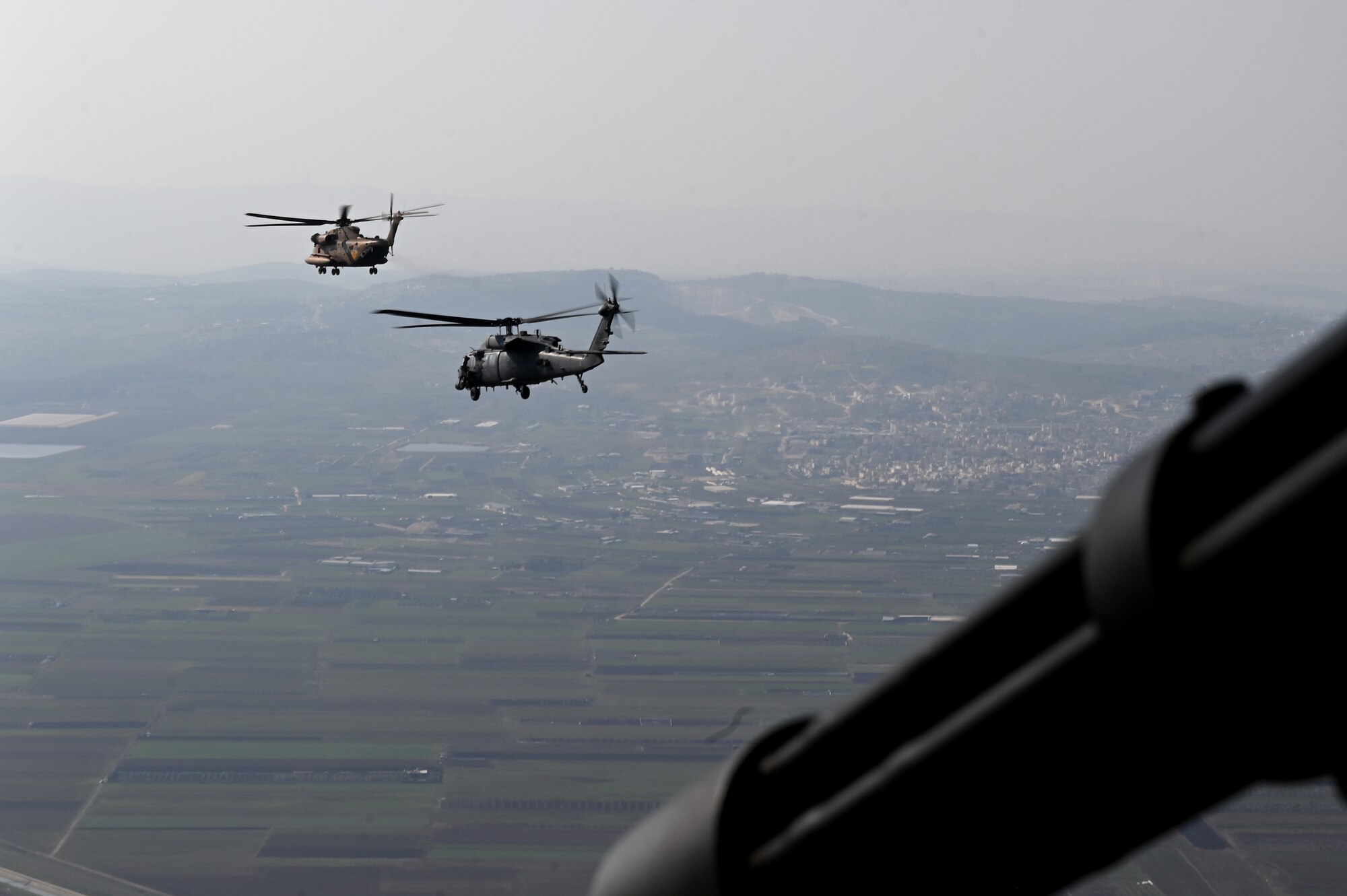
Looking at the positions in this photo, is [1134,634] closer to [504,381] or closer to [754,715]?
[504,381]

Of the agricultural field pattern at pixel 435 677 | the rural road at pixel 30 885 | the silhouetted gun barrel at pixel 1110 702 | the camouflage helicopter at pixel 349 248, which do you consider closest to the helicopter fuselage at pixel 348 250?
the camouflage helicopter at pixel 349 248

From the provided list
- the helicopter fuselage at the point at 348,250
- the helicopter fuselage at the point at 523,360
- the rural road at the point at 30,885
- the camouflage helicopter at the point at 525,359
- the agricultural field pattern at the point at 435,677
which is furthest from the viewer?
the agricultural field pattern at the point at 435,677

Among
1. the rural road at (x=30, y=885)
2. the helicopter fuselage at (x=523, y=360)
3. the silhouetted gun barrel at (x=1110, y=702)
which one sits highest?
the silhouetted gun barrel at (x=1110, y=702)

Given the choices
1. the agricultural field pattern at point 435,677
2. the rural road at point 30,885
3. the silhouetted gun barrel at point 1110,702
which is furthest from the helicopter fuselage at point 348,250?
the rural road at point 30,885

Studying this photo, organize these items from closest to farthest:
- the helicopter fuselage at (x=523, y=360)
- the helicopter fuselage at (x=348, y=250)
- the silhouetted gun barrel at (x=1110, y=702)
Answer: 1. the silhouetted gun barrel at (x=1110, y=702)
2. the helicopter fuselage at (x=523, y=360)
3. the helicopter fuselage at (x=348, y=250)

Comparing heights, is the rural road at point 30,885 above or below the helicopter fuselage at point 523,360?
below

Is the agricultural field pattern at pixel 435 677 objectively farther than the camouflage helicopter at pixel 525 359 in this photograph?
Yes

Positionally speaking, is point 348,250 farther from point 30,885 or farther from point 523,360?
point 30,885

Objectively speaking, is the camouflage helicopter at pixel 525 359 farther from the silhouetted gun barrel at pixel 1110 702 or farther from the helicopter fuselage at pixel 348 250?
the silhouetted gun barrel at pixel 1110 702

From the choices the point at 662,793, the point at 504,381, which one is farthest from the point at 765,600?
the point at 504,381
